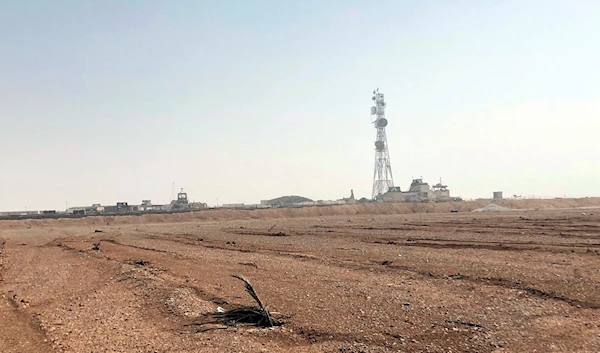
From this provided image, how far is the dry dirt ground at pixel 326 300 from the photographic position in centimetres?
1022

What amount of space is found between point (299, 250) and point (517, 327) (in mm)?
17804

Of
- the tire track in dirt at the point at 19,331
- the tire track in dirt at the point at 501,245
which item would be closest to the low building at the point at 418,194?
the tire track in dirt at the point at 501,245

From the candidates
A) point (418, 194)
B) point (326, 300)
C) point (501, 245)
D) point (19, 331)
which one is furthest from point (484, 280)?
point (418, 194)

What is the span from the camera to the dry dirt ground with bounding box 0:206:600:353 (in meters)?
10.2

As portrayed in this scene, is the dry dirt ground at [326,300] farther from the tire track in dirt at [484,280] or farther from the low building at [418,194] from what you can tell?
the low building at [418,194]

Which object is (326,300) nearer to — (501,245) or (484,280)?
(484,280)

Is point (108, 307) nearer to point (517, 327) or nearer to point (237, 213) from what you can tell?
point (517, 327)

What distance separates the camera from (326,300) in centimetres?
1380

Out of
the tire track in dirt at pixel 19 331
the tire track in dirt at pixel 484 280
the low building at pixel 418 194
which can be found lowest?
the tire track in dirt at pixel 19 331

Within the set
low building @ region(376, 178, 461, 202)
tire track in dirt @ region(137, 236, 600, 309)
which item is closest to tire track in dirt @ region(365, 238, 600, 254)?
tire track in dirt @ region(137, 236, 600, 309)

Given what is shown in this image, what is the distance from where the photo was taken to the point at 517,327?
1066 cm

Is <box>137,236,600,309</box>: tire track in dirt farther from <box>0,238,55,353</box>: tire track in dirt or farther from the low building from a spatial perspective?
the low building

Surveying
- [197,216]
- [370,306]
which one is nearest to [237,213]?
[197,216]

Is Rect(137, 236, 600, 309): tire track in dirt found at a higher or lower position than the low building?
lower
